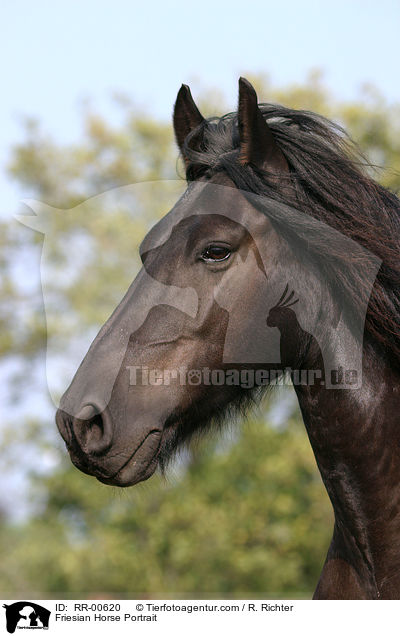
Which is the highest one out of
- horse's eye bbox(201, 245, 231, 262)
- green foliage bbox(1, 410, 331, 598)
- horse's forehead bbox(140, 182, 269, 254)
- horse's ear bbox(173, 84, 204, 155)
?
horse's ear bbox(173, 84, 204, 155)

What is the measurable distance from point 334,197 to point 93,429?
1.58 metres

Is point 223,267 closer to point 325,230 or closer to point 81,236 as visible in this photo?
point 325,230

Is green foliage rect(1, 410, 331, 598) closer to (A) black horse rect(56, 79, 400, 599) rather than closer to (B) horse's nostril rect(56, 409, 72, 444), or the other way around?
(A) black horse rect(56, 79, 400, 599)

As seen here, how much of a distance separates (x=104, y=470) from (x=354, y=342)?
130 centimetres

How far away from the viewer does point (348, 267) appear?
10.3 ft

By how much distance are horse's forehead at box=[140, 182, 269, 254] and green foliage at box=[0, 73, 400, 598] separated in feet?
46.8
